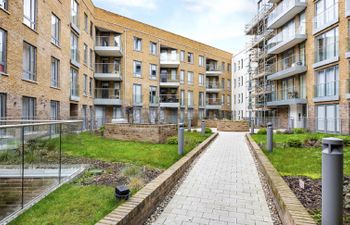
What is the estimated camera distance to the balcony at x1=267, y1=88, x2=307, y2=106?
24853mm

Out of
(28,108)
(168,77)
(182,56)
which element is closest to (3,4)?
(28,108)

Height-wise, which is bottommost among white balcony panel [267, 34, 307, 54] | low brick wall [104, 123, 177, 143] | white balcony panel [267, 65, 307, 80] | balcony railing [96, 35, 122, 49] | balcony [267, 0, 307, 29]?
low brick wall [104, 123, 177, 143]

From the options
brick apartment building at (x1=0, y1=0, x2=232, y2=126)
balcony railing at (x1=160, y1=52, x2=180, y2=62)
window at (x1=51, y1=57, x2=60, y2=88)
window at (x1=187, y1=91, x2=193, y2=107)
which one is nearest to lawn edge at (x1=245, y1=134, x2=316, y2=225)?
brick apartment building at (x1=0, y1=0, x2=232, y2=126)

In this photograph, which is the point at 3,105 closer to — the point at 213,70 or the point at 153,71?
the point at 153,71

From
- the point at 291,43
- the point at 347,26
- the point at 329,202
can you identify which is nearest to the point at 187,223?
the point at 329,202

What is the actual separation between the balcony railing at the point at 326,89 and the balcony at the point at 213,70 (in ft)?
78.5

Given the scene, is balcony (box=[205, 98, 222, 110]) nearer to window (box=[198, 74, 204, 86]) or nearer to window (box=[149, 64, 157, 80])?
window (box=[198, 74, 204, 86])

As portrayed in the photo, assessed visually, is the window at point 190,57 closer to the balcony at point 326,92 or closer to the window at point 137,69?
the window at point 137,69

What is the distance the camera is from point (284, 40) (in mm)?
26422

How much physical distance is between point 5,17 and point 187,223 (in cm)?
1352

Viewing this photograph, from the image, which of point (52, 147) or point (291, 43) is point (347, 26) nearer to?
point (291, 43)

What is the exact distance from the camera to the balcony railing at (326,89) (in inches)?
810

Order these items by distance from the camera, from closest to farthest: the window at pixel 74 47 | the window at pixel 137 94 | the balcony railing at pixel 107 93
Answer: the window at pixel 74 47, the balcony railing at pixel 107 93, the window at pixel 137 94

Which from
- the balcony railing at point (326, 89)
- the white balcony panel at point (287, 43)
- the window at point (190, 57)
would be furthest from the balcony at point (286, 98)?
the window at point (190, 57)
